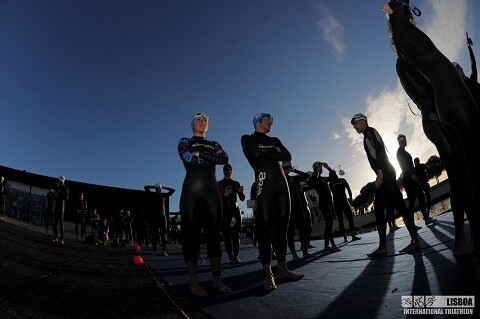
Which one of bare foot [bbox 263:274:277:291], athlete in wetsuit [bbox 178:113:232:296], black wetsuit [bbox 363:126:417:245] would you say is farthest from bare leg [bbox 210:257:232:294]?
black wetsuit [bbox 363:126:417:245]

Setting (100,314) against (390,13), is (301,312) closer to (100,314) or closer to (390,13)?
(100,314)

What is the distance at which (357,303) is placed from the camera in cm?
190

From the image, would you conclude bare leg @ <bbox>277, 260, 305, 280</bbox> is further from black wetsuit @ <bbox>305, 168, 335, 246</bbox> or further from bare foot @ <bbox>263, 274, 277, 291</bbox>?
black wetsuit @ <bbox>305, 168, 335, 246</bbox>

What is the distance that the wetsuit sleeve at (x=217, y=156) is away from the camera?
3.31 metres

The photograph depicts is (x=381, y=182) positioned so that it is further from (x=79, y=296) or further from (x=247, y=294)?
(x=79, y=296)

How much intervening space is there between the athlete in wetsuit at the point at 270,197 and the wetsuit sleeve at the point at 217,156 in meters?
0.27

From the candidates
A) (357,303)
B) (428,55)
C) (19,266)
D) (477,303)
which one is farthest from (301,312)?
(19,266)

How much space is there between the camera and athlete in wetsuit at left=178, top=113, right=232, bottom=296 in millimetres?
3123

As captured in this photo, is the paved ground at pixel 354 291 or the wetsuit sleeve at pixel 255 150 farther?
the wetsuit sleeve at pixel 255 150

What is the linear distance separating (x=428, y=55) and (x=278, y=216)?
2.14 metres

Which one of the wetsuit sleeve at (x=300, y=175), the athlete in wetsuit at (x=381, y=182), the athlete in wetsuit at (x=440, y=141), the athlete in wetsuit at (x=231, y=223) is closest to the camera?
the athlete in wetsuit at (x=440, y=141)

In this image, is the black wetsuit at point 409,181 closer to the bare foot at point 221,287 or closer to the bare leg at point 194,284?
the bare foot at point 221,287

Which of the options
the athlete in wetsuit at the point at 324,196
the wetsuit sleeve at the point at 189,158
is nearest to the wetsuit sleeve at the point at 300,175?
the athlete in wetsuit at the point at 324,196

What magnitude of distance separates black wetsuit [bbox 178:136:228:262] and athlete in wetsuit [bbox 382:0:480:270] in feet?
7.42
